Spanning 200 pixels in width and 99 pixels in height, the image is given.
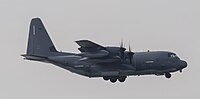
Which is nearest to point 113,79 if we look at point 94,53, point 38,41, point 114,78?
point 114,78

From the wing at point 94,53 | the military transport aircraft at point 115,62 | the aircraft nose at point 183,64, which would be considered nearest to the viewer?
the wing at point 94,53

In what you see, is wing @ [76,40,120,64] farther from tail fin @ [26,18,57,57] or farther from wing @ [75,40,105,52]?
tail fin @ [26,18,57,57]

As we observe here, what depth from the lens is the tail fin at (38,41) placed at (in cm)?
5500

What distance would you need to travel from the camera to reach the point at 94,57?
165 ft

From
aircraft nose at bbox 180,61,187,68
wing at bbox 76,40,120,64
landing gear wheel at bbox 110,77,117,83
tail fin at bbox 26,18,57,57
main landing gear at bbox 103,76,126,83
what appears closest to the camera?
wing at bbox 76,40,120,64

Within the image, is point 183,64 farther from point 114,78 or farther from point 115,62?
point 114,78

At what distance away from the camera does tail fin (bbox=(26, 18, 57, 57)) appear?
55.0 m

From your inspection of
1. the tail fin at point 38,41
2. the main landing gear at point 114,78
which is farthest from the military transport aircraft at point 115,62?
the tail fin at point 38,41

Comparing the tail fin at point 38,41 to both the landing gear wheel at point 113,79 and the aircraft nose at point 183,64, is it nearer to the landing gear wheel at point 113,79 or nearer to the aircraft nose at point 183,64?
the landing gear wheel at point 113,79

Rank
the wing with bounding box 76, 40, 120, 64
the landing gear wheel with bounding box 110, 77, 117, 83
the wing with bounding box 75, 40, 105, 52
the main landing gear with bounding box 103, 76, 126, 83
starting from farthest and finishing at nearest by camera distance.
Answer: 1. the landing gear wheel with bounding box 110, 77, 117, 83
2. the main landing gear with bounding box 103, 76, 126, 83
3. the wing with bounding box 76, 40, 120, 64
4. the wing with bounding box 75, 40, 105, 52

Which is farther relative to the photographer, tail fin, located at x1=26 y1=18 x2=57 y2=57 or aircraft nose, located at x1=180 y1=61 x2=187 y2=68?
tail fin, located at x1=26 y1=18 x2=57 y2=57

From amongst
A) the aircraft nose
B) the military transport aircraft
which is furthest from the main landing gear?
the aircraft nose

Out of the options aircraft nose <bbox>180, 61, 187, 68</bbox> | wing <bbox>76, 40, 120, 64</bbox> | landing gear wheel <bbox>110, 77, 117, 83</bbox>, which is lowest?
landing gear wheel <bbox>110, 77, 117, 83</bbox>

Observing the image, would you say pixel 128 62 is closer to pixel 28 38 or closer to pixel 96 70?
pixel 96 70
